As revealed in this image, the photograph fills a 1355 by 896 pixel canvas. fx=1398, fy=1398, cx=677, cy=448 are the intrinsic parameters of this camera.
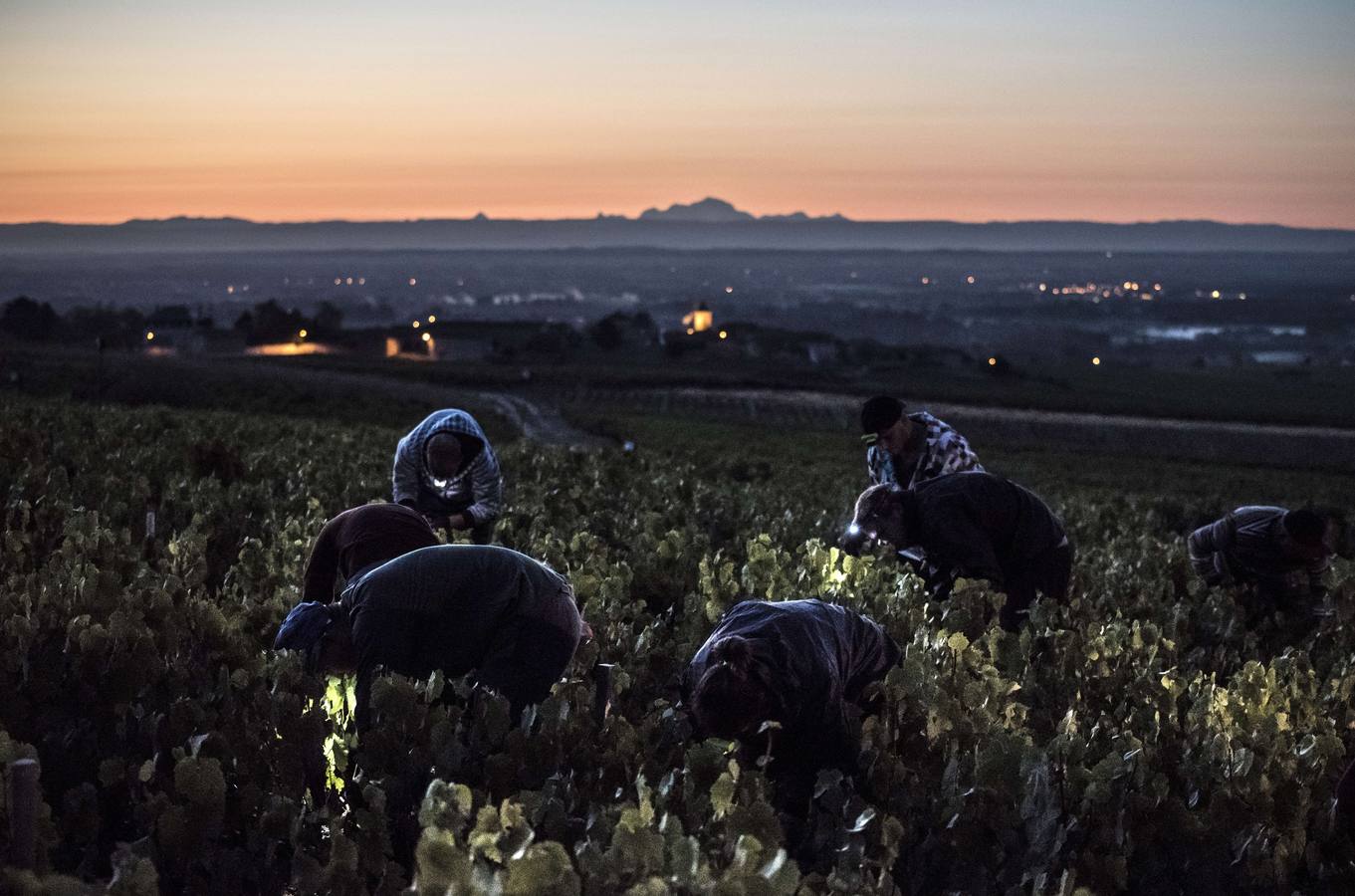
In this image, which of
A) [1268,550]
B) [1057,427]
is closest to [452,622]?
[1268,550]

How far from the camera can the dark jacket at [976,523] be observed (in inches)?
285

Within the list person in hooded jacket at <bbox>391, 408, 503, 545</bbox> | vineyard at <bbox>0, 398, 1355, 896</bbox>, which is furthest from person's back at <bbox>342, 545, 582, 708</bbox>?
Answer: person in hooded jacket at <bbox>391, 408, 503, 545</bbox>

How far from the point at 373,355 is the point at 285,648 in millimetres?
111106

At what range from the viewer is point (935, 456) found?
8188 mm

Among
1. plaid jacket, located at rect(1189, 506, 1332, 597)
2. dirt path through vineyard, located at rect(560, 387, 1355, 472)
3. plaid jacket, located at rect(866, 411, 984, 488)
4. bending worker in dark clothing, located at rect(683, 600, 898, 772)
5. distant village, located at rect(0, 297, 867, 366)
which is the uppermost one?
plaid jacket, located at rect(866, 411, 984, 488)

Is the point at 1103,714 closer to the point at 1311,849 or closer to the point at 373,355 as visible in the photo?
the point at 1311,849

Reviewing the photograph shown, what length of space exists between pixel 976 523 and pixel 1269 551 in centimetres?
308

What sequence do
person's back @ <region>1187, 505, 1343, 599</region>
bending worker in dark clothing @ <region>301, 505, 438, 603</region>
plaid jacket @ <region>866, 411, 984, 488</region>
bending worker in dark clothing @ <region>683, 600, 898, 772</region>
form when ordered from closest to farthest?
bending worker in dark clothing @ <region>683, 600, 898, 772</region>
bending worker in dark clothing @ <region>301, 505, 438, 603</region>
plaid jacket @ <region>866, 411, 984, 488</region>
person's back @ <region>1187, 505, 1343, 599</region>

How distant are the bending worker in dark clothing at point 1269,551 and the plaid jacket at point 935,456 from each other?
7.39 ft

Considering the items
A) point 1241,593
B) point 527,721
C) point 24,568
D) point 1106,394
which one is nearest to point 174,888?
point 527,721

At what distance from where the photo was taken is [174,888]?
3.99 m

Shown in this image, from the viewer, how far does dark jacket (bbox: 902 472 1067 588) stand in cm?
723

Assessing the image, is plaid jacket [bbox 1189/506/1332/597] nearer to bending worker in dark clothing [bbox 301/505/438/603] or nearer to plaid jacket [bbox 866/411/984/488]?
plaid jacket [bbox 866/411/984/488]

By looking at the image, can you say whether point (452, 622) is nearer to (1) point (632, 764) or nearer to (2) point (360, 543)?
(2) point (360, 543)
